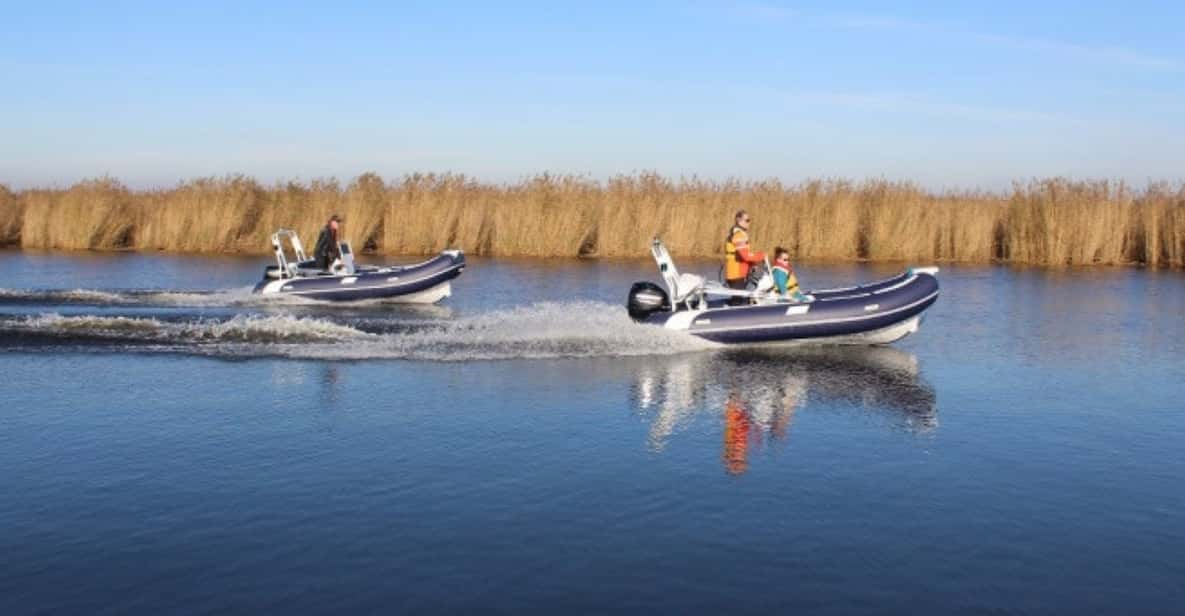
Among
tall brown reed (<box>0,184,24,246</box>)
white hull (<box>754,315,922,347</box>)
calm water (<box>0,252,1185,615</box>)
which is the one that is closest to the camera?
calm water (<box>0,252,1185,615</box>)

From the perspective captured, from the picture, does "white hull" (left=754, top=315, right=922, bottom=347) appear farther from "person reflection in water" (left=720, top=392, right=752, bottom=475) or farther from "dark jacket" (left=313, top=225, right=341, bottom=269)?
"dark jacket" (left=313, top=225, right=341, bottom=269)

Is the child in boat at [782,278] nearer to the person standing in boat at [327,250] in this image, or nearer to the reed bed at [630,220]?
the person standing in boat at [327,250]

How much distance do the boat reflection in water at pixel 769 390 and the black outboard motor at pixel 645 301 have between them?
1.18 m

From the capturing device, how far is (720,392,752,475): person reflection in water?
8.38 m

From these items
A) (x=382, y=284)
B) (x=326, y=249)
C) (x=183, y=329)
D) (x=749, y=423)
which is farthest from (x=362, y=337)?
(x=749, y=423)

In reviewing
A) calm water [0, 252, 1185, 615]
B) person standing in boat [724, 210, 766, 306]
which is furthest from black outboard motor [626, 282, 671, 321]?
person standing in boat [724, 210, 766, 306]

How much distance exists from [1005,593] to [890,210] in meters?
A: 25.1

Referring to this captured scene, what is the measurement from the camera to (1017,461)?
8656 millimetres

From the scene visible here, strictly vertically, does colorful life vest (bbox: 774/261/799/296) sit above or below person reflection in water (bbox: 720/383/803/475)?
above

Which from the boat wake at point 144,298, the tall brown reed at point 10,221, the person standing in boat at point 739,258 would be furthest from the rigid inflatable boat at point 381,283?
the tall brown reed at point 10,221

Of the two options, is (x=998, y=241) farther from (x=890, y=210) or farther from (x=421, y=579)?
(x=421, y=579)

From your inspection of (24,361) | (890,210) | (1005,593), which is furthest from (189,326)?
(890,210)

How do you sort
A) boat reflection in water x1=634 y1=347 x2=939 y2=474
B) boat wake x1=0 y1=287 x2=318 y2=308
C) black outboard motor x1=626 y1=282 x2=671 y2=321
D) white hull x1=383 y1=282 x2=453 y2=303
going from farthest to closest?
white hull x1=383 y1=282 x2=453 y2=303
boat wake x1=0 y1=287 x2=318 y2=308
black outboard motor x1=626 y1=282 x2=671 y2=321
boat reflection in water x1=634 y1=347 x2=939 y2=474

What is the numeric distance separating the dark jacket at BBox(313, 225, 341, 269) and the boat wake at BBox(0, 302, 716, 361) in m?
4.95
